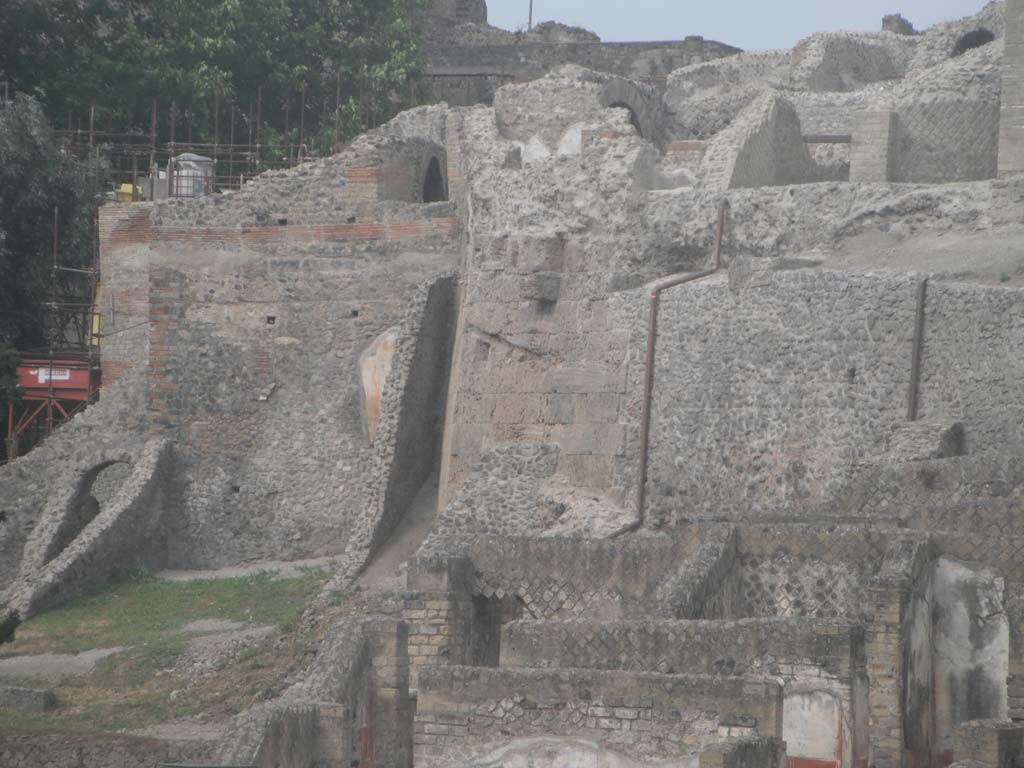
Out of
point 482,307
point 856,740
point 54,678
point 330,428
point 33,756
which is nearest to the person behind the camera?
point 856,740

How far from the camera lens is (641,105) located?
38469mm

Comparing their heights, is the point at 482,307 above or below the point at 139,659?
above

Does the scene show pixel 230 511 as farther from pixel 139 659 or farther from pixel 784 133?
pixel 784 133

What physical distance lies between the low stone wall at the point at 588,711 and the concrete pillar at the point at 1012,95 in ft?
38.5

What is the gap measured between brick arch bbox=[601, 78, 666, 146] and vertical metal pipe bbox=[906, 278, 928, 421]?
9319mm

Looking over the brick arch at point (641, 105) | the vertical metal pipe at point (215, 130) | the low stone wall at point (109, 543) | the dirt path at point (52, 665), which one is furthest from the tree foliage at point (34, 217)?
the dirt path at point (52, 665)

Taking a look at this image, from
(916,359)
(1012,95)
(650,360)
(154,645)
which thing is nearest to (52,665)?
(154,645)

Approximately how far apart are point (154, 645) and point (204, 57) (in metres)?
Result: 17.7

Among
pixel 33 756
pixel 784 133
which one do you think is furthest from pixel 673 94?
pixel 33 756

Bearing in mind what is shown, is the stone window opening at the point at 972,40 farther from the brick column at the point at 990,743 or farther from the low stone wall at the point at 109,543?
the brick column at the point at 990,743

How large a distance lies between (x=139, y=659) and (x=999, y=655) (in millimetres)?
10817

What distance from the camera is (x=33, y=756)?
25.3m

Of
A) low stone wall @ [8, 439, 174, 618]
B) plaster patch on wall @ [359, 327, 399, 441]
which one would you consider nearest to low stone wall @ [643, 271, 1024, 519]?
plaster patch on wall @ [359, 327, 399, 441]

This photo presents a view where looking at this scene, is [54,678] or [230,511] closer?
[54,678]
